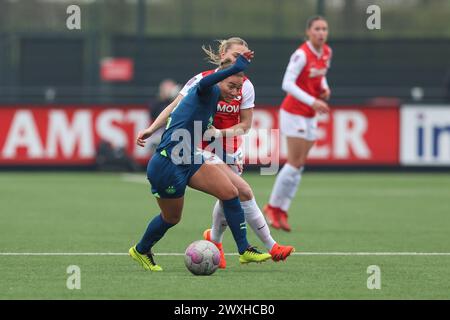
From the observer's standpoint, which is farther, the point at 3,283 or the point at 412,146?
the point at 412,146

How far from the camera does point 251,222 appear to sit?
10.5m

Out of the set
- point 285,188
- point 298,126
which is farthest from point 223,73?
point 298,126

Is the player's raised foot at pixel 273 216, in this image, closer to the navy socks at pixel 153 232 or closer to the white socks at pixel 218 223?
the white socks at pixel 218 223

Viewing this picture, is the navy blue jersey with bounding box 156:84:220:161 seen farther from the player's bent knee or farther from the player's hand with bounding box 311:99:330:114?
the player's hand with bounding box 311:99:330:114

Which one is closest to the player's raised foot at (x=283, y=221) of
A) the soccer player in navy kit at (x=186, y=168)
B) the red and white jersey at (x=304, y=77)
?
the red and white jersey at (x=304, y=77)

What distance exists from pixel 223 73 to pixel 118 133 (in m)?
16.0

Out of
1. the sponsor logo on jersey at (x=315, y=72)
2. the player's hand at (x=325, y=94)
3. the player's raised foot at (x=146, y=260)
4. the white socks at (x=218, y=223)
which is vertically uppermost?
the sponsor logo on jersey at (x=315, y=72)

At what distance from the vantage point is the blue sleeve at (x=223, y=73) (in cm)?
929

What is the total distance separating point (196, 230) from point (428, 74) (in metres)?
17.1

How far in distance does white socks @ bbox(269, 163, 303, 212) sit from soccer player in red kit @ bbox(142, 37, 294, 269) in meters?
3.50

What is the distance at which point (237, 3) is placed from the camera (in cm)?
3055

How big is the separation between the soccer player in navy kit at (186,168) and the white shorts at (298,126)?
4.59m

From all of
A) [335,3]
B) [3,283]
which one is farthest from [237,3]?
[3,283]
